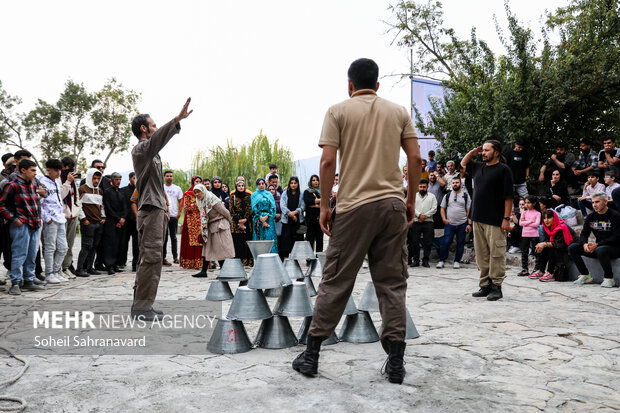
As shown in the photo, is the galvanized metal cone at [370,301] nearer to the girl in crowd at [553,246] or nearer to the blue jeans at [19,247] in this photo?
the blue jeans at [19,247]

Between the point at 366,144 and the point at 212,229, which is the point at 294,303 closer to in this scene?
the point at 366,144

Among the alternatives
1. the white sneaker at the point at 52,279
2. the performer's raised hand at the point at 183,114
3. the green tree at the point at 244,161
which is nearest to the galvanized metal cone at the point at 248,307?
the performer's raised hand at the point at 183,114

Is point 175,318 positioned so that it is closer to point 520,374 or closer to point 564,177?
point 520,374

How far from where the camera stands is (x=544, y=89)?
429 inches

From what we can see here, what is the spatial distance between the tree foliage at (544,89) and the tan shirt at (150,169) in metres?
8.69

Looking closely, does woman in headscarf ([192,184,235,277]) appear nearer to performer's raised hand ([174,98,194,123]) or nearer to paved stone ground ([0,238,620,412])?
paved stone ground ([0,238,620,412])

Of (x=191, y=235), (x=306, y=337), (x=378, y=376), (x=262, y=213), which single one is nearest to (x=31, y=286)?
(x=191, y=235)

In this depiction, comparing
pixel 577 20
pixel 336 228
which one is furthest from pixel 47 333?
pixel 577 20

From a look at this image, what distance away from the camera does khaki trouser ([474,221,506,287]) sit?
5766 mm

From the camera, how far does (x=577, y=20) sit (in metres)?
12.3

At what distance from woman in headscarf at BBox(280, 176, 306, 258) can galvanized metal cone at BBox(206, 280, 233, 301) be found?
405cm

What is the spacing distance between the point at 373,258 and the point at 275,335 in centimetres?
120

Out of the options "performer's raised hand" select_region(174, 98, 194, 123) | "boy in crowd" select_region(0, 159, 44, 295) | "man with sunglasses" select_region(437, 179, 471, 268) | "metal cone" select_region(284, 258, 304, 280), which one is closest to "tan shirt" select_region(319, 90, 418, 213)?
"performer's raised hand" select_region(174, 98, 194, 123)

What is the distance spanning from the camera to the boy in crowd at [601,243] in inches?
290
